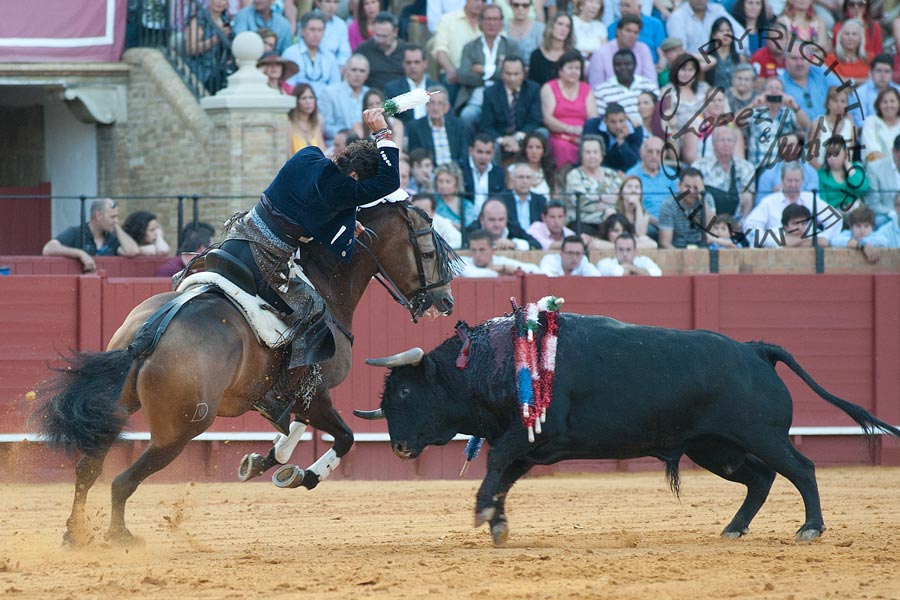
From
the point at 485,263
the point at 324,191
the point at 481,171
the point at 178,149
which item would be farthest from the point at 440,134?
the point at 324,191

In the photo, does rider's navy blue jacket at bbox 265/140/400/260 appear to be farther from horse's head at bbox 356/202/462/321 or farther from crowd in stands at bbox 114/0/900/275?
crowd in stands at bbox 114/0/900/275

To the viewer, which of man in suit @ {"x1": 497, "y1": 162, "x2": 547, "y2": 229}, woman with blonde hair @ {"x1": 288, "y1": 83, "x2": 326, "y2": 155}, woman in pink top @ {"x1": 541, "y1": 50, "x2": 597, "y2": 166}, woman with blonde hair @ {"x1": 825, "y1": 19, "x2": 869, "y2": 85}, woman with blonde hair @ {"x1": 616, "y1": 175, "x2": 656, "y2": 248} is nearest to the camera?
man in suit @ {"x1": 497, "y1": 162, "x2": 547, "y2": 229}

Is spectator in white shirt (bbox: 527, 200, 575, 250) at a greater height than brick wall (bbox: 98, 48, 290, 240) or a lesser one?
lesser

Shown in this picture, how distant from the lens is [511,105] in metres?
12.9

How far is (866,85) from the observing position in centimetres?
1404

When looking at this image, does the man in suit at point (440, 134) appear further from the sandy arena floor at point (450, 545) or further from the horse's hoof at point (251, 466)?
the horse's hoof at point (251, 466)

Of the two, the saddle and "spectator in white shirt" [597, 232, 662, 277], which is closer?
the saddle

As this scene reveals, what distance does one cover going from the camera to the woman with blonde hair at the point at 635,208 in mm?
12305

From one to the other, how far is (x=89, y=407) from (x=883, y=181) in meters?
8.85

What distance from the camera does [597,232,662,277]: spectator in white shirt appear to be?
38.1ft

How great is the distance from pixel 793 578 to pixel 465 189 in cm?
691

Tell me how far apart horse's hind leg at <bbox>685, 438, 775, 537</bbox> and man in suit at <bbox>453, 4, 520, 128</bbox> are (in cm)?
610

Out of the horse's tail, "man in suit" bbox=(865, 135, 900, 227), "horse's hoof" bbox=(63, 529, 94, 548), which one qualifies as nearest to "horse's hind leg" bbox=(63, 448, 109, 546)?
"horse's hoof" bbox=(63, 529, 94, 548)

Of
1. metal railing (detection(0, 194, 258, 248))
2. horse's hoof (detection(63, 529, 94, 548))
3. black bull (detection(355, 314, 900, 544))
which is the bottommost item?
horse's hoof (detection(63, 529, 94, 548))
